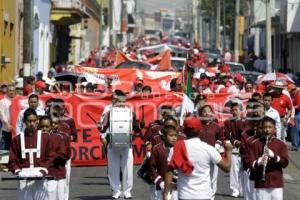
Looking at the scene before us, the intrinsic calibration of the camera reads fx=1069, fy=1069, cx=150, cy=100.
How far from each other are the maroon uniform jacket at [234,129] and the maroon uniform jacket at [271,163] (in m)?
4.00

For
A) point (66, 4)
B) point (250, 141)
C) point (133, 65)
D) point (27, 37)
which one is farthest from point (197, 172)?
point (66, 4)

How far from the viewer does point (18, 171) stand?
39.6 feet

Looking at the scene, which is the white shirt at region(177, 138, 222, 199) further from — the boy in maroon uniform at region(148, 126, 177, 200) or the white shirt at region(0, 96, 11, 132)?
the white shirt at region(0, 96, 11, 132)

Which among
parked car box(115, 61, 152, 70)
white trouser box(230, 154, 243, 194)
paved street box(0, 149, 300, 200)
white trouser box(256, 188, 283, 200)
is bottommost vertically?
paved street box(0, 149, 300, 200)

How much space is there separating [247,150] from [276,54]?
187 ft

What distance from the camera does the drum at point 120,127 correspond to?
54.9 feet

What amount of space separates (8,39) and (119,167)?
19469mm

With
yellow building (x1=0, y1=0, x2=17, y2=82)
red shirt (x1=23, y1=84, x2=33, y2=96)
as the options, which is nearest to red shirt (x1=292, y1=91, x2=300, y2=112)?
red shirt (x1=23, y1=84, x2=33, y2=96)

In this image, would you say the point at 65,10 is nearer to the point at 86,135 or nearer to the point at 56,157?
the point at 86,135

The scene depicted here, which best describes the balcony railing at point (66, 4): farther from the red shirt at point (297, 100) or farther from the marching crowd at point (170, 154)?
the marching crowd at point (170, 154)

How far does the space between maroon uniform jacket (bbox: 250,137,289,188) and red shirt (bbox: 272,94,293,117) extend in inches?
441

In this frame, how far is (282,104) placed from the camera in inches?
919

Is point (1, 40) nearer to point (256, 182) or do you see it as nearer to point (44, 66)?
point (44, 66)

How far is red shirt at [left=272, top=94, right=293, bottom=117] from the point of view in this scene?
76.3 feet
